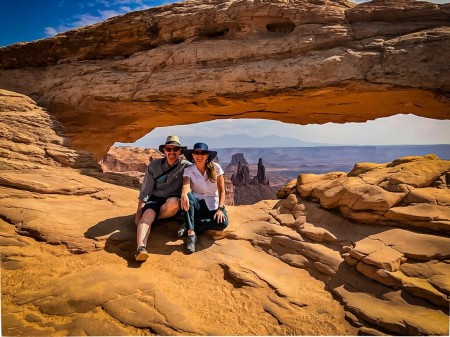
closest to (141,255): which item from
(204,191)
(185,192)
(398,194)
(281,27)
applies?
(185,192)

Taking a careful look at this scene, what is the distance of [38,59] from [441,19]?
14341 millimetres

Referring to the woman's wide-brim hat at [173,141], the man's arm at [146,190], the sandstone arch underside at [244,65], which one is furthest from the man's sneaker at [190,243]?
the sandstone arch underside at [244,65]

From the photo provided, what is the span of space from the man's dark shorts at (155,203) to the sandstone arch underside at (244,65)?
5531 mm

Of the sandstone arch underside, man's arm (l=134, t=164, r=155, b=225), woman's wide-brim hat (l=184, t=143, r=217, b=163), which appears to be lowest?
man's arm (l=134, t=164, r=155, b=225)

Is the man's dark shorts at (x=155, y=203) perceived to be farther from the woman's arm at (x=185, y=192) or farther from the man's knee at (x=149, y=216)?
the woman's arm at (x=185, y=192)

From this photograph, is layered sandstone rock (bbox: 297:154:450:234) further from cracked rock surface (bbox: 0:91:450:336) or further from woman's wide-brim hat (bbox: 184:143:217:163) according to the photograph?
woman's wide-brim hat (bbox: 184:143:217:163)

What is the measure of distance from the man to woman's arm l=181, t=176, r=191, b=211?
292 mm

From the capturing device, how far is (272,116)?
37.9 feet

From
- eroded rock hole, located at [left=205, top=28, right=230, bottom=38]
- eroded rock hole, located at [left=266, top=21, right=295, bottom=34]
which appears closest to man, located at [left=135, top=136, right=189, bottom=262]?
eroded rock hole, located at [left=205, top=28, right=230, bottom=38]

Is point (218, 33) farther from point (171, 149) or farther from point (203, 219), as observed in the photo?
point (203, 219)

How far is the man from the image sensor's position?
15.2ft

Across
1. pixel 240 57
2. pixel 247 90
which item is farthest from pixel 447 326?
pixel 240 57

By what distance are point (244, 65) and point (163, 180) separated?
5.90 meters

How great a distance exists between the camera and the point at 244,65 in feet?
29.7
